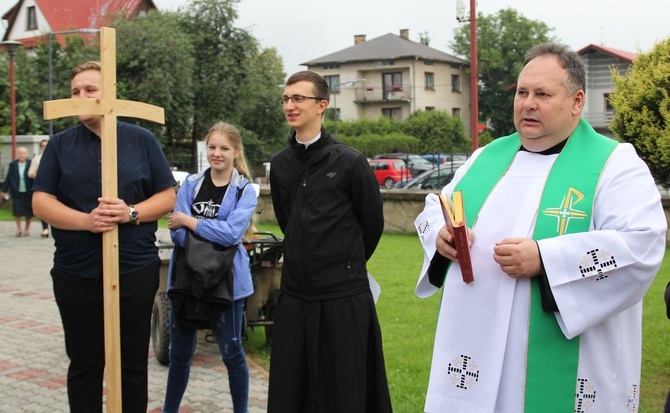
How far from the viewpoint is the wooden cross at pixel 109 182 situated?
394cm

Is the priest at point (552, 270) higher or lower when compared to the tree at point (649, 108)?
lower

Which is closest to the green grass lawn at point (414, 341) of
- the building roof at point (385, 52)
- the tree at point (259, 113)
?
the tree at point (259, 113)

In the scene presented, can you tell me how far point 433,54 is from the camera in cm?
7025

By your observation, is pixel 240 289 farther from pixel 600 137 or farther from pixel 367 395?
pixel 600 137

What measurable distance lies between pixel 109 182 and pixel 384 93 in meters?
66.0

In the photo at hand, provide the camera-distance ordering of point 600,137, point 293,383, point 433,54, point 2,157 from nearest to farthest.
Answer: point 600,137 → point 293,383 → point 2,157 → point 433,54

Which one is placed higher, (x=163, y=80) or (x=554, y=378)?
(x=163, y=80)

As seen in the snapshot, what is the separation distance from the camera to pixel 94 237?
409 centimetres

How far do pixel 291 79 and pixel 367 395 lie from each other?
176 centimetres

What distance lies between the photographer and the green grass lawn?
5.57 m

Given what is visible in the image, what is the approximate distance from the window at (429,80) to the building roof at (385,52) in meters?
1.56

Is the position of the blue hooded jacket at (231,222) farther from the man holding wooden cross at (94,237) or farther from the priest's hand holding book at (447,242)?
the priest's hand holding book at (447,242)

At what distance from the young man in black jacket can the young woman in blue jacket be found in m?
0.93

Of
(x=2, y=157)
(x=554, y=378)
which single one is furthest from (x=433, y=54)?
(x=554, y=378)
